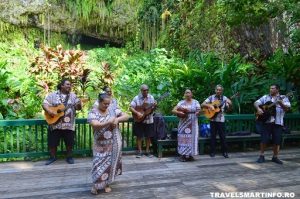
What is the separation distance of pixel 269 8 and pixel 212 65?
2.89 meters

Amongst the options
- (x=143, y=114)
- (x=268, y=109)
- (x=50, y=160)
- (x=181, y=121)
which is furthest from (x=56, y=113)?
(x=268, y=109)

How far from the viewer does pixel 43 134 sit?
7.96 meters

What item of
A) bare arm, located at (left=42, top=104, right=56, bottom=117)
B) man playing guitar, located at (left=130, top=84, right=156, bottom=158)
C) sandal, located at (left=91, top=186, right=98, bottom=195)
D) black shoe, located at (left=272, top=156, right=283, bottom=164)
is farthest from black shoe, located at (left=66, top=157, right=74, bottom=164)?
black shoe, located at (left=272, top=156, right=283, bottom=164)

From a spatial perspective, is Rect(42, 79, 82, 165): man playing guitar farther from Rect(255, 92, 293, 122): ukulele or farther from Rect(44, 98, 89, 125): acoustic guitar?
Rect(255, 92, 293, 122): ukulele

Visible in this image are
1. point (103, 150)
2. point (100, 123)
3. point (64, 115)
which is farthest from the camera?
point (64, 115)

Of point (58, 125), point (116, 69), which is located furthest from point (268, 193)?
point (116, 69)

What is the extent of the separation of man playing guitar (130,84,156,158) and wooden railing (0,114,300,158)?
307 millimetres

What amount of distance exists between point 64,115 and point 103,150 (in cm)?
210

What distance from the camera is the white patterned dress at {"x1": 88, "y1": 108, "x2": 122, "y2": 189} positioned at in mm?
5527

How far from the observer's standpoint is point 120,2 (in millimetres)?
18594

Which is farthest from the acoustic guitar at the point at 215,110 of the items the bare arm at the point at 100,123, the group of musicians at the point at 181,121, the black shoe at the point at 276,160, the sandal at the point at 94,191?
the sandal at the point at 94,191

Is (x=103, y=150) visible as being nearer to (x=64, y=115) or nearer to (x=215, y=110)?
Result: (x=64, y=115)

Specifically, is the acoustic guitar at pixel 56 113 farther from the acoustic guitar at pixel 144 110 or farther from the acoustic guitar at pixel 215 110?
the acoustic guitar at pixel 215 110

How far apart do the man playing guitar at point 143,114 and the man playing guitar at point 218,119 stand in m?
1.18
